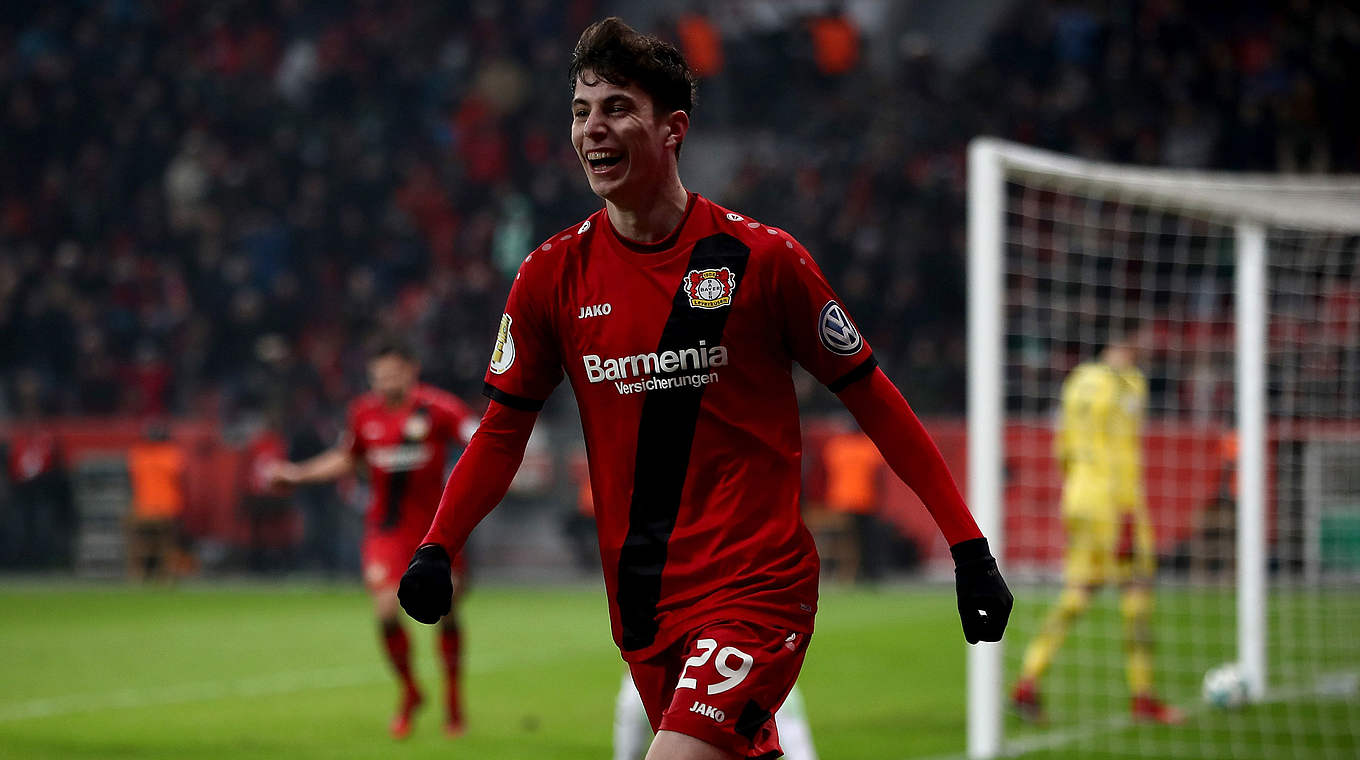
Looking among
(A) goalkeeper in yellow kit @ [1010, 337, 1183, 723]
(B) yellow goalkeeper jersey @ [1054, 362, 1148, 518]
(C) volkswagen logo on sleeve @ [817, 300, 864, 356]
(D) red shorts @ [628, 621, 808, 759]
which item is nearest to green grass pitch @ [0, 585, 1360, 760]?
(A) goalkeeper in yellow kit @ [1010, 337, 1183, 723]

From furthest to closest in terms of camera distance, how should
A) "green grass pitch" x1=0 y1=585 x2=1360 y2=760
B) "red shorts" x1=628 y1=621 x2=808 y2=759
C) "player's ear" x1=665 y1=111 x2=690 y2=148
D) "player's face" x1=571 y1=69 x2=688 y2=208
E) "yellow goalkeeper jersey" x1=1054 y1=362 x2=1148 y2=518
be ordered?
"yellow goalkeeper jersey" x1=1054 y1=362 x2=1148 y2=518 < "green grass pitch" x1=0 y1=585 x2=1360 y2=760 < "player's ear" x1=665 y1=111 x2=690 y2=148 < "player's face" x1=571 y1=69 x2=688 y2=208 < "red shorts" x1=628 y1=621 x2=808 y2=759

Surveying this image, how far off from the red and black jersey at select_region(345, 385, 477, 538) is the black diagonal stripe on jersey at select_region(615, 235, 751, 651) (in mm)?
5783

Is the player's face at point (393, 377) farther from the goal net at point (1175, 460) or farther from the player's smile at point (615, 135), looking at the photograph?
the player's smile at point (615, 135)

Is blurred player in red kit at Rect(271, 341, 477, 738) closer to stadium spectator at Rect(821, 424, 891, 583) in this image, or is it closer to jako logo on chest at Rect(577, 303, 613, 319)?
jako logo on chest at Rect(577, 303, 613, 319)

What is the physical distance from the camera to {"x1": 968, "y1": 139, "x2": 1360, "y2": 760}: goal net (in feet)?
28.3

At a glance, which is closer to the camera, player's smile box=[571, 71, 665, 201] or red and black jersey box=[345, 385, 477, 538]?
player's smile box=[571, 71, 665, 201]

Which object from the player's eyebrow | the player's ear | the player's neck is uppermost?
the player's eyebrow

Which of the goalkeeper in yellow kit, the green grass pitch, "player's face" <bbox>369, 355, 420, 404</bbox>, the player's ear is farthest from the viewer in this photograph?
the goalkeeper in yellow kit

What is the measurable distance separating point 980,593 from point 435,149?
922 inches

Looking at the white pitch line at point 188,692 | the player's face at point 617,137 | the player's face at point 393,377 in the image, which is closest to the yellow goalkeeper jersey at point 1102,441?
the player's face at point 393,377

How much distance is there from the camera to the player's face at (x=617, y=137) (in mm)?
3588

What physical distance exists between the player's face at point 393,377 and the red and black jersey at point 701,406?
5.87 metres

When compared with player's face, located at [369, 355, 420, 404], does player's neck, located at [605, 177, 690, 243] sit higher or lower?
higher

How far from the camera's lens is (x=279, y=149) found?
26.4m
